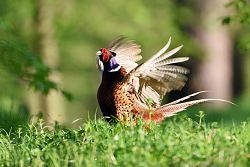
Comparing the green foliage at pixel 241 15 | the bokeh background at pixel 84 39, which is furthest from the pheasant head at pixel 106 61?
the green foliage at pixel 241 15

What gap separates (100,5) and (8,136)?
1004 cm

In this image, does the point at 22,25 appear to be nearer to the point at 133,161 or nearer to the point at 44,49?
the point at 44,49

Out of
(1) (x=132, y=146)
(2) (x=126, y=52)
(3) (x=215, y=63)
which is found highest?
(3) (x=215, y=63)

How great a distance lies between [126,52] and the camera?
905cm

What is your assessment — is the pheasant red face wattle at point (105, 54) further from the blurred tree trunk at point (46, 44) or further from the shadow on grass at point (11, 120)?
the blurred tree trunk at point (46, 44)

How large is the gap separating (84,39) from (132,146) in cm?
1597

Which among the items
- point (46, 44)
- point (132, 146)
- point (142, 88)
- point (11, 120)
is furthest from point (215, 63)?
point (132, 146)

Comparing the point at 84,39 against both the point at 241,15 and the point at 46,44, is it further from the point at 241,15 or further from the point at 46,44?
the point at 241,15

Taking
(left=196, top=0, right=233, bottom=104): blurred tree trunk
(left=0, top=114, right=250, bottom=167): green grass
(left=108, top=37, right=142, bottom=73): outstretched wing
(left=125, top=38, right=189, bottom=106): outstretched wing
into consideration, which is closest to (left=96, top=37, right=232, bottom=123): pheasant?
(left=125, top=38, right=189, bottom=106): outstretched wing

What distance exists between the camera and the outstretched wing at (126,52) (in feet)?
29.5

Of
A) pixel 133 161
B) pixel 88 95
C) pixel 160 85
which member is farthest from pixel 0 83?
pixel 88 95

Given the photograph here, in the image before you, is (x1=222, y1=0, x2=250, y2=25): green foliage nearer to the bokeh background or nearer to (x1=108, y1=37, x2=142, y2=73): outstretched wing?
the bokeh background

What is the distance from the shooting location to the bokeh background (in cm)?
1084

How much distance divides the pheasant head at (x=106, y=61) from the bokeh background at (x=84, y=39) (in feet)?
4.32
